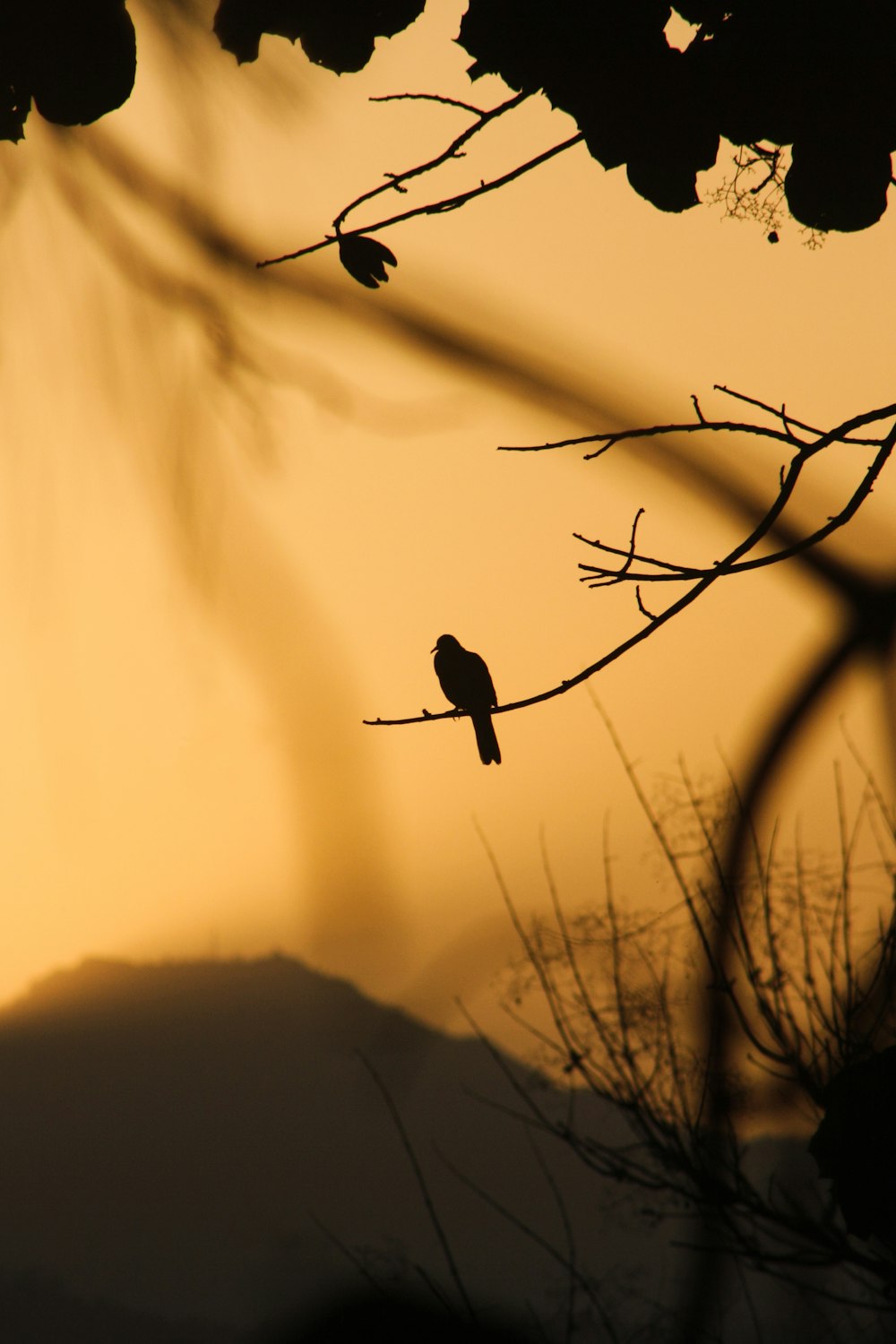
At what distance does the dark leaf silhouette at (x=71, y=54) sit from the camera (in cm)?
157

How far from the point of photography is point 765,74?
1.53 m

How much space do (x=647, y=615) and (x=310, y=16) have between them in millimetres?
1054

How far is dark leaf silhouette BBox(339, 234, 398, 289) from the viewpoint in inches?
71.2

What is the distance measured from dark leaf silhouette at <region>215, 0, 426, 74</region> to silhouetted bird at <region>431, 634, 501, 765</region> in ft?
5.13

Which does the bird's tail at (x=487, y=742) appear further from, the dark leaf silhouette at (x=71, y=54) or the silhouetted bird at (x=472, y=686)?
the dark leaf silhouette at (x=71, y=54)

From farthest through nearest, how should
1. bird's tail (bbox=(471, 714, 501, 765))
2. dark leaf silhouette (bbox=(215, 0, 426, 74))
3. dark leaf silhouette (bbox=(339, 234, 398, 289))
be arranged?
bird's tail (bbox=(471, 714, 501, 765))
dark leaf silhouette (bbox=(339, 234, 398, 289))
dark leaf silhouette (bbox=(215, 0, 426, 74))

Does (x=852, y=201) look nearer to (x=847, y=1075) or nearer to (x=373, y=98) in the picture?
(x=373, y=98)

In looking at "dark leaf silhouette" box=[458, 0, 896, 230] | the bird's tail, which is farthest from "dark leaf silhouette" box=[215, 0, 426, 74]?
the bird's tail

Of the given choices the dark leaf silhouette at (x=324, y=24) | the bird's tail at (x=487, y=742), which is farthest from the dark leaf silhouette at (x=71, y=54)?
the bird's tail at (x=487, y=742)

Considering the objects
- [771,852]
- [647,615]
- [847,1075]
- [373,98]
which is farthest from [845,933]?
[373,98]

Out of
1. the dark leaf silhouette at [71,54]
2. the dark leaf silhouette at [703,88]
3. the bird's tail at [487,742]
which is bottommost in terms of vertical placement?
the bird's tail at [487,742]

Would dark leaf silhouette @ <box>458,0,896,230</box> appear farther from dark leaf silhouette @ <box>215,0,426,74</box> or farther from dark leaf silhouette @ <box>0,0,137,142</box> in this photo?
dark leaf silhouette @ <box>0,0,137,142</box>

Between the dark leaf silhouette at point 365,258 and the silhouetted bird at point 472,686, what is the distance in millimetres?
1290

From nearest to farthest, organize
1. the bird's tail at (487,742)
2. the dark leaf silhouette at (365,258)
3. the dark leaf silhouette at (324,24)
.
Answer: the dark leaf silhouette at (324,24) → the dark leaf silhouette at (365,258) → the bird's tail at (487,742)
